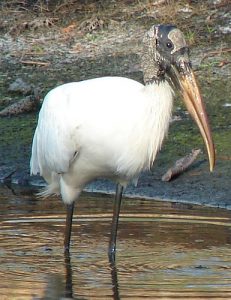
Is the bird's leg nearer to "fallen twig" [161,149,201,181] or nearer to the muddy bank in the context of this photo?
the muddy bank

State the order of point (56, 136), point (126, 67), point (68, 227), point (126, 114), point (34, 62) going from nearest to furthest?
point (126, 114), point (56, 136), point (68, 227), point (126, 67), point (34, 62)

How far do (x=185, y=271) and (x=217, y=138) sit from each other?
10.3 ft

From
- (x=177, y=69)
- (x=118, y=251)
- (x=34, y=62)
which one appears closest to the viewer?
(x=177, y=69)

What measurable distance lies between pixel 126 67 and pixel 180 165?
255 cm

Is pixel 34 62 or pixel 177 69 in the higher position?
pixel 34 62

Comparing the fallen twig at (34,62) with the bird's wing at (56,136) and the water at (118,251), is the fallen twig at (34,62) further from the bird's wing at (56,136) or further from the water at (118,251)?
the bird's wing at (56,136)

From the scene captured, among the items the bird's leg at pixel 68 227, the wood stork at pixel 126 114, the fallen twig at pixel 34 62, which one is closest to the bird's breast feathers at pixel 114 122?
the wood stork at pixel 126 114

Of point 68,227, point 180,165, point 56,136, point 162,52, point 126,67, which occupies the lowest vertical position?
point 68,227

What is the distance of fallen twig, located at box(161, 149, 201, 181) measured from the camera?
32.8 ft

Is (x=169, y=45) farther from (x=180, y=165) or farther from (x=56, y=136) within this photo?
(x=180, y=165)

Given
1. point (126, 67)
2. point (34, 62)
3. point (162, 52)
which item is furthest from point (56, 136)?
point (34, 62)

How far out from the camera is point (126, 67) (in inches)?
489

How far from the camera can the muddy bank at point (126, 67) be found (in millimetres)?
10094

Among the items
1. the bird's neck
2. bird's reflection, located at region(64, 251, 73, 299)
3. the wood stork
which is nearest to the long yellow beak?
the wood stork
